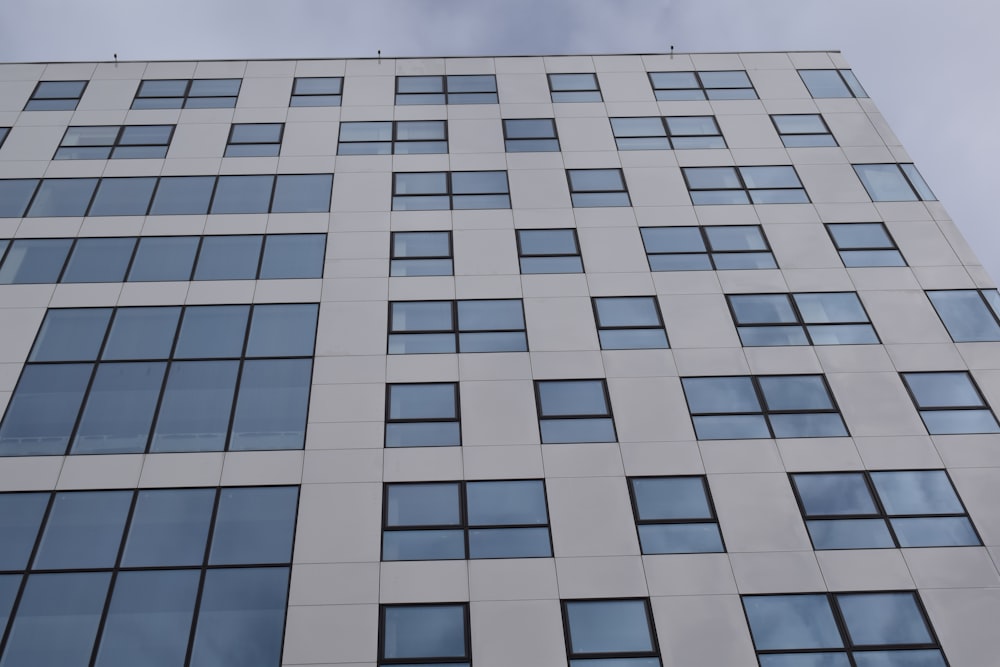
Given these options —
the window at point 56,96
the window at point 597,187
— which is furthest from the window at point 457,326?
the window at point 56,96

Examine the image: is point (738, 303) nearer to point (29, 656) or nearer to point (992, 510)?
point (992, 510)

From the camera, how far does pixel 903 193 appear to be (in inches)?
997

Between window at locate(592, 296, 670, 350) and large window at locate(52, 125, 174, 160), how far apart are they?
15.4m

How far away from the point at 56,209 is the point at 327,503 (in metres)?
13.8

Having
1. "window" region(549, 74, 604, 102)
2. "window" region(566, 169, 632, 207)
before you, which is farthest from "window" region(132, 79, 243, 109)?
"window" region(566, 169, 632, 207)

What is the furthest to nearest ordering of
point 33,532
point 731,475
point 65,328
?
point 65,328 → point 731,475 → point 33,532

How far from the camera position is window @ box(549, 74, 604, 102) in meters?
28.8

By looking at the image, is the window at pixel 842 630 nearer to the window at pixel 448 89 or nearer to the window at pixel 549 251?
the window at pixel 549 251

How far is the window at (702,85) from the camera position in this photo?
28.8 metres

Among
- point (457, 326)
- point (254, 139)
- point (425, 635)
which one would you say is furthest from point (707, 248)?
point (254, 139)

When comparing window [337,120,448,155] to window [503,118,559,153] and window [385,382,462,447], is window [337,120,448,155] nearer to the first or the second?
window [503,118,559,153]

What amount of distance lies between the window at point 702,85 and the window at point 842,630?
18.4m

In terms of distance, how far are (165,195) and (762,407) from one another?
18.6m

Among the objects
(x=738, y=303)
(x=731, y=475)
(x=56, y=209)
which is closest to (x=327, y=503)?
(x=731, y=475)
